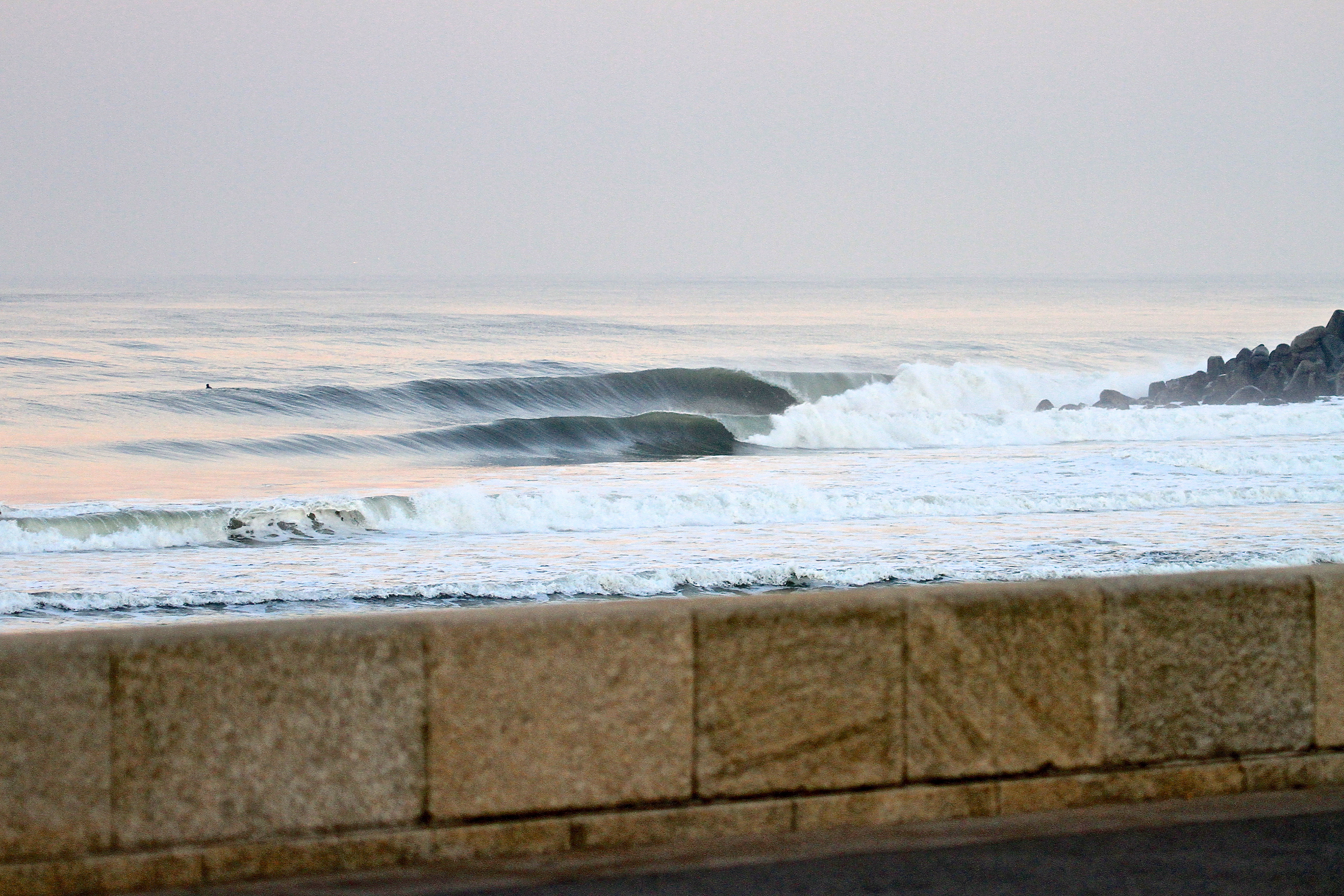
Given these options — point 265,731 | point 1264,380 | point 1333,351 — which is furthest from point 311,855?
point 1333,351

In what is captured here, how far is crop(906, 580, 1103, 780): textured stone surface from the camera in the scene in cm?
462

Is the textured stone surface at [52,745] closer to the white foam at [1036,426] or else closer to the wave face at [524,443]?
the wave face at [524,443]

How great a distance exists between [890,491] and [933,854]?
17252mm

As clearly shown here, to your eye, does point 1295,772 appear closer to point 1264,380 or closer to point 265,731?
point 265,731

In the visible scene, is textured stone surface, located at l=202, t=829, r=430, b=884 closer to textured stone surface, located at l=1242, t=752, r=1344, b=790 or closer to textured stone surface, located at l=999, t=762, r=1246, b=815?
textured stone surface, located at l=999, t=762, r=1246, b=815

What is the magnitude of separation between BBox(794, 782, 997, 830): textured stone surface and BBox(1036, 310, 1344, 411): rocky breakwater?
3400cm

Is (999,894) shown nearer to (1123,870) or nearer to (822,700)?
(1123,870)

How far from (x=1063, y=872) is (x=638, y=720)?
1.28 m

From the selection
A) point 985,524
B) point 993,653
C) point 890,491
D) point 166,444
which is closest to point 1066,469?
point 890,491

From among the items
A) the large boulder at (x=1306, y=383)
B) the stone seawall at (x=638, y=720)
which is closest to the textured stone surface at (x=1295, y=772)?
the stone seawall at (x=638, y=720)

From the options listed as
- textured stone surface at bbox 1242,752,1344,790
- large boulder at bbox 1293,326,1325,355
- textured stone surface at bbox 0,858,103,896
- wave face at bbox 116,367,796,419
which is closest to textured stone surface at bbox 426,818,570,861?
textured stone surface at bbox 0,858,103,896

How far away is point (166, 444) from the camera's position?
28.3m

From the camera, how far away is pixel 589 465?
27484mm

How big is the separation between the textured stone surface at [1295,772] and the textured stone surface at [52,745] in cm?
360
